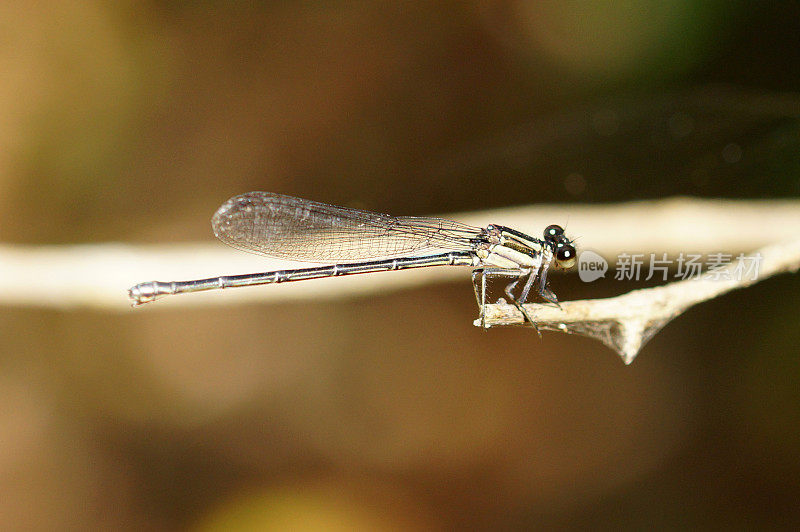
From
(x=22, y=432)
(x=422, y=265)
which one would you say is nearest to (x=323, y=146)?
(x=422, y=265)

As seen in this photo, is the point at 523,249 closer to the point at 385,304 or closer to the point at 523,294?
the point at 523,294

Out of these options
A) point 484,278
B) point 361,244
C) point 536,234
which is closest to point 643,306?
point 484,278

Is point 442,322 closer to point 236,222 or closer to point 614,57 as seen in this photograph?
point 236,222

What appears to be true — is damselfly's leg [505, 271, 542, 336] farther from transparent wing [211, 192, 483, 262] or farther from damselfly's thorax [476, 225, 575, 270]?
transparent wing [211, 192, 483, 262]

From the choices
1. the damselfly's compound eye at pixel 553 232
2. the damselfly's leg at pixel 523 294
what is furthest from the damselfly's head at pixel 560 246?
the damselfly's leg at pixel 523 294

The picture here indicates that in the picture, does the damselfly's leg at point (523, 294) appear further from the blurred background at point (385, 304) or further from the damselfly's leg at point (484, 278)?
the blurred background at point (385, 304)

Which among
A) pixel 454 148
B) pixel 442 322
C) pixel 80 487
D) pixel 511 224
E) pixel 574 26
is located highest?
pixel 574 26
